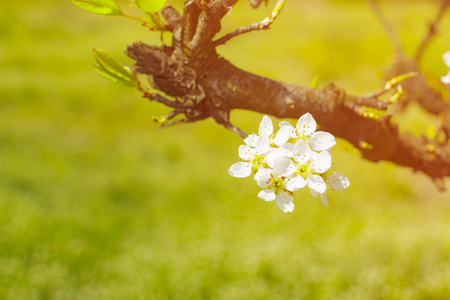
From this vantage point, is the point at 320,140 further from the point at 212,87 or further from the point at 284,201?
the point at 212,87

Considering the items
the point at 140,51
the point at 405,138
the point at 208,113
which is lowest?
the point at 405,138

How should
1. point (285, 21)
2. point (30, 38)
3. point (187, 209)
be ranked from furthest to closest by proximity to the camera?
point (285, 21) < point (30, 38) < point (187, 209)

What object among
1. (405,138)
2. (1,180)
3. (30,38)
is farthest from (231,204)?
(30,38)

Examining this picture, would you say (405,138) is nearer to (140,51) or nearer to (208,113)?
(208,113)

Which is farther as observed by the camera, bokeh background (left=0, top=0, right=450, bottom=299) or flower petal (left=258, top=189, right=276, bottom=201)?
bokeh background (left=0, top=0, right=450, bottom=299)

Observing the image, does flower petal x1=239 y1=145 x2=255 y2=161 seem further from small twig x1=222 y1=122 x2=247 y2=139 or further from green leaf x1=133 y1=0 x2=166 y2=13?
green leaf x1=133 y1=0 x2=166 y2=13

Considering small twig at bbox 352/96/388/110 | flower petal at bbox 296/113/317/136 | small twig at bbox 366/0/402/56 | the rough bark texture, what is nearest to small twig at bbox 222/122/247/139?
the rough bark texture

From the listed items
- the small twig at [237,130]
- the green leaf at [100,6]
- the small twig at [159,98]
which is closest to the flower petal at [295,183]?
the small twig at [237,130]
